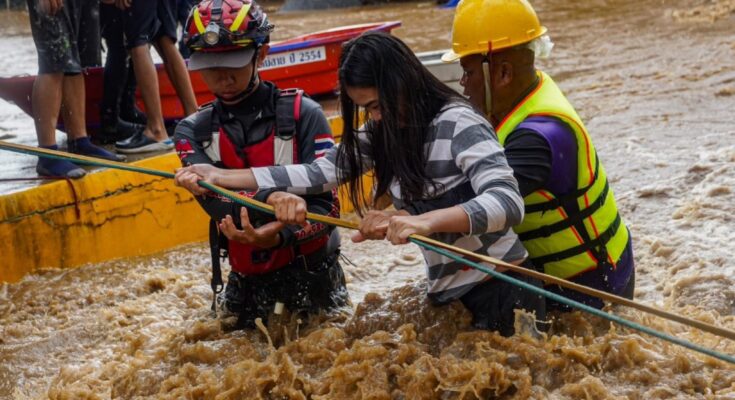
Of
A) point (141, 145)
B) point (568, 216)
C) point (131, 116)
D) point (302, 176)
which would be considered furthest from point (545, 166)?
point (131, 116)

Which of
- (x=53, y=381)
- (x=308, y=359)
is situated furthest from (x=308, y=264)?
(x=53, y=381)

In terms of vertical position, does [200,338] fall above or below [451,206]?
below

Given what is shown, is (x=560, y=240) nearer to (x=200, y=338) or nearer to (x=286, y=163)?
(x=286, y=163)

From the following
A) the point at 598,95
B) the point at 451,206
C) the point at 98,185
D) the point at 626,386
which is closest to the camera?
the point at 451,206

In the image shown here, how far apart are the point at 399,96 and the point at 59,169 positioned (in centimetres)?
362

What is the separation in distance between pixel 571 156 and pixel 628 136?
5532 millimetres

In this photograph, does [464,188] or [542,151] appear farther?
[542,151]

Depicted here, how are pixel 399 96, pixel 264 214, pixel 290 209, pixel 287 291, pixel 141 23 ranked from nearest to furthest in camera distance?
1. pixel 399 96
2. pixel 290 209
3. pixel 264 214
4. pixel 287 291
5. pixel 141 23

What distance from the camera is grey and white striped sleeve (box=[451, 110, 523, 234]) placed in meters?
3.07

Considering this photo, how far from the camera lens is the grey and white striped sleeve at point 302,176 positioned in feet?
12.3

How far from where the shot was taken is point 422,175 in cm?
339

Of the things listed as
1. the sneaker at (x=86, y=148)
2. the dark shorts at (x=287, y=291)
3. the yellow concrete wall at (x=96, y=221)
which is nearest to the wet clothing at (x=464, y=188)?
the dark shorts at (x=287, y=291)

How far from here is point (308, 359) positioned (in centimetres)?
396

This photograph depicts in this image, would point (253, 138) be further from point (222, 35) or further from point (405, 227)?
point (405, 227)
